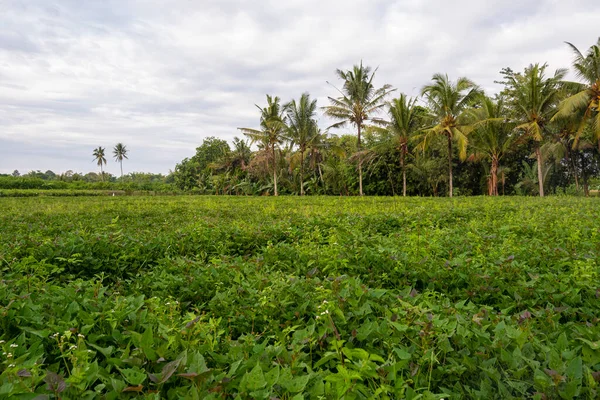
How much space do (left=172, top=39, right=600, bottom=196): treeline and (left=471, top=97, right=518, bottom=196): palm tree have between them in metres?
0.06

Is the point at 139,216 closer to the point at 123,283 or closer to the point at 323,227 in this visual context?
the point at 323,227

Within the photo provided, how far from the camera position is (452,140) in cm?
2478

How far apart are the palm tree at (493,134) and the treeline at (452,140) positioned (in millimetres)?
61

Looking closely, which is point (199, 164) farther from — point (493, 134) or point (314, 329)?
point (314, 329)

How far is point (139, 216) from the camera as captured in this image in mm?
8844

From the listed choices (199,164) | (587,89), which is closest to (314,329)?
(587,89)

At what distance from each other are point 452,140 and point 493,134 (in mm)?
3630

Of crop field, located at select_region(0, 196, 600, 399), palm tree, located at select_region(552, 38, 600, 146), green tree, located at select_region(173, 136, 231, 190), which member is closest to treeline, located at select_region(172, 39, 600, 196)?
palm tree, located at select_region(552, 38, 600, 146)

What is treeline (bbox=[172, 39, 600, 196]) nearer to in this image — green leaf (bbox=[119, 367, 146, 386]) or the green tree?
the green tree

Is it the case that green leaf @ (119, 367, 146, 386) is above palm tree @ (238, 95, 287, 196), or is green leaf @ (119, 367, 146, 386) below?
below

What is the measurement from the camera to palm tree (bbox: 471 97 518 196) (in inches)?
827

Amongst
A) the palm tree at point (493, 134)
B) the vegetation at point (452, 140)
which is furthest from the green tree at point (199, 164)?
the palm tree at point (493, 134)

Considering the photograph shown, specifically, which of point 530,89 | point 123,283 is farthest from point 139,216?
point 530,89

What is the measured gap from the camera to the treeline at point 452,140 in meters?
19.0
